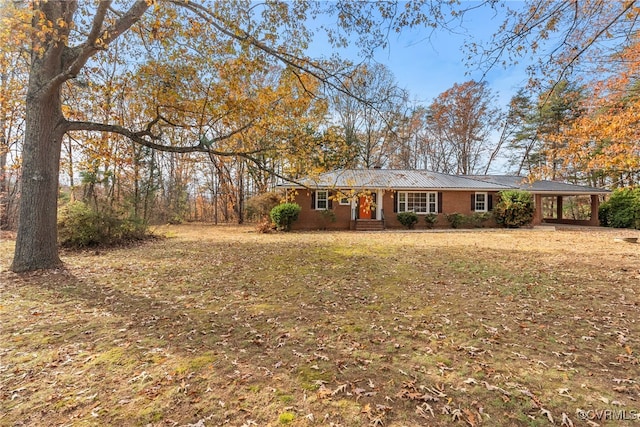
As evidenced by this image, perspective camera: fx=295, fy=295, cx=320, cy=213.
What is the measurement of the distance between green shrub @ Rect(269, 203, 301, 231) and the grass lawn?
31.2 ft

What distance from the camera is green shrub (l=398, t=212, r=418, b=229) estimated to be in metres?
17.9

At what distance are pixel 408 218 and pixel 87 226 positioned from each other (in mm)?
15343

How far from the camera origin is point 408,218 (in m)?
17.9

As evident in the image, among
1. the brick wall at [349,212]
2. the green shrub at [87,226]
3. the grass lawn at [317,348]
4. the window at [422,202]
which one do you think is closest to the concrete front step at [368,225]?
the brick wall at [349,212]

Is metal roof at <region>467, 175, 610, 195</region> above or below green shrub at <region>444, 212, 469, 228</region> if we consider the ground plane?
above

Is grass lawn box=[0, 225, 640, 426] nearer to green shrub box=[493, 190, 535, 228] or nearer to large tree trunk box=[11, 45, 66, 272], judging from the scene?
large tree trunk box=[11, 45, 66, 272]

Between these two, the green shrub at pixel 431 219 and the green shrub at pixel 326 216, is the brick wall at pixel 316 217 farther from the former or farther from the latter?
the green shrub at pixel 431 219

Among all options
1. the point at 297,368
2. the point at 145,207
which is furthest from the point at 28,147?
the point at 145,207

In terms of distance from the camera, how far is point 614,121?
858 cm

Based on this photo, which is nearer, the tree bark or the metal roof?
the tree bark

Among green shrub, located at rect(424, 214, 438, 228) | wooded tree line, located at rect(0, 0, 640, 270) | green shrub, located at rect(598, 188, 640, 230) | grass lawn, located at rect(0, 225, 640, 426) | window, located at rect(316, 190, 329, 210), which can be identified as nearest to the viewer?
grass lawn, located at rect(0, 225, 640, 426)

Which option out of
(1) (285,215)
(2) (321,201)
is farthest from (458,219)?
(1) (285,215)

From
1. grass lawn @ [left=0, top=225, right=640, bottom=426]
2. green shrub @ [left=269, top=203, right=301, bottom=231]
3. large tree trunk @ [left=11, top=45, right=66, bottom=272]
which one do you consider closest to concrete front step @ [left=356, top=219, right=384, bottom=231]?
green shrub @ [left=269, top=203, right=301, bottom=231]

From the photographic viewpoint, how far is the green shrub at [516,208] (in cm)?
1750
